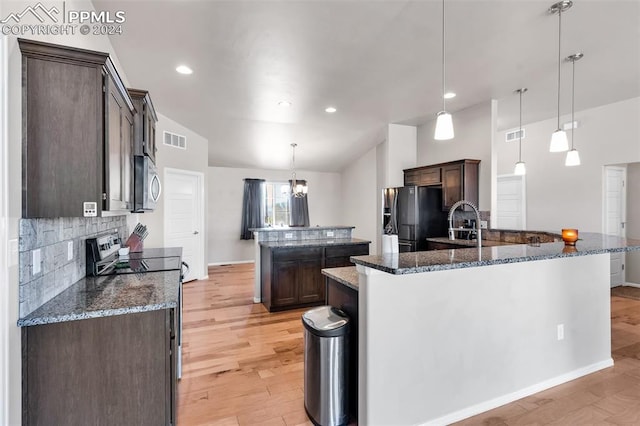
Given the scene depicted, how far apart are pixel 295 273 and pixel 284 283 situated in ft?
0.66

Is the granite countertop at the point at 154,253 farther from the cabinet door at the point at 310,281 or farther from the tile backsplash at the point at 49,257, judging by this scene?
the cabinet door at the point at 310,281

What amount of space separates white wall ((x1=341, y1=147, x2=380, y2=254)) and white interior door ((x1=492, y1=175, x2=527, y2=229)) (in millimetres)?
2515

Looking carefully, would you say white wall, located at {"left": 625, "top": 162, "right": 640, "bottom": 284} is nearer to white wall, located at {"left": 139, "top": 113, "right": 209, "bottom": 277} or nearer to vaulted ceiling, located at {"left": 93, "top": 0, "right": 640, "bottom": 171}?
vaulted ceiling, located at {"left": 93, "top": 0, "right": 640, "bottom": 171}

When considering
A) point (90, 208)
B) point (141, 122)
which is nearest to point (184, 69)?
point (141, 122)

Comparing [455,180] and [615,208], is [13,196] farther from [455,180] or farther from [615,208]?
[615,208]

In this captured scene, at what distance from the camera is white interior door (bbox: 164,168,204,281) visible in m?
5.53

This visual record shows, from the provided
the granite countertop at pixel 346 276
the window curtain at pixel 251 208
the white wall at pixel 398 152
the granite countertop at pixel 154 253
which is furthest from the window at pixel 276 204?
the granite countertop at pixel 346 276

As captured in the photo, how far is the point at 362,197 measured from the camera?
7945 millimetres

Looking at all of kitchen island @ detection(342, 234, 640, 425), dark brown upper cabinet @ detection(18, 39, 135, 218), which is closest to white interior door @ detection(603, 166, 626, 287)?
kitchen island @ detection(342, 234, 640, 425)

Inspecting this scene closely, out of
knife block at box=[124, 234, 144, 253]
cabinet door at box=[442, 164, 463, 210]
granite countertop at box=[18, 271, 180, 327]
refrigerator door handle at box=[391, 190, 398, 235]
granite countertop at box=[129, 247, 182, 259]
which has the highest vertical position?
cabinet door at box=[442, 164, 463, 210]

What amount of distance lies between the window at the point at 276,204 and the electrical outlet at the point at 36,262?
6869 millimetres

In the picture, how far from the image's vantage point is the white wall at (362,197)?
732 cm

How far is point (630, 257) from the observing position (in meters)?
5.32

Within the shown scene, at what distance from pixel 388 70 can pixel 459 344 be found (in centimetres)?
306
